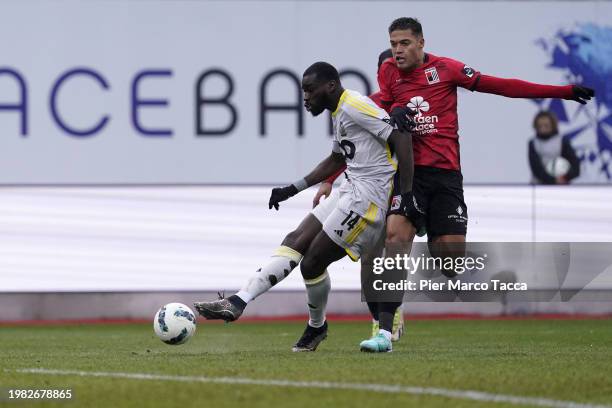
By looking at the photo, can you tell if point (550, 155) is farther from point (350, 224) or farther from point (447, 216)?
point (350, 224)

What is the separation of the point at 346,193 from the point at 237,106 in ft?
24.8

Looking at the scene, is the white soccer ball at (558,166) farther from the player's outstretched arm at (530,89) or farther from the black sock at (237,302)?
the black sock at (237,302)

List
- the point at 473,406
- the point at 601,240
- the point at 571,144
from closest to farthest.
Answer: the point at 473,406 → the point at 601,240 → the point at 571,144

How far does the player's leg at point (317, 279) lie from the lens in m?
7.46

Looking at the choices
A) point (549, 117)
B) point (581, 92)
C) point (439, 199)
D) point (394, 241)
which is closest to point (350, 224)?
point (394, 241)

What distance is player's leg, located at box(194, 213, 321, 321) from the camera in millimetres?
7059

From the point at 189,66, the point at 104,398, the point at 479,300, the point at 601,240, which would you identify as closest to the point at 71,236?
the point at 189,66

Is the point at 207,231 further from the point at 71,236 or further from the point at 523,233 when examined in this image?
the point at 523,233

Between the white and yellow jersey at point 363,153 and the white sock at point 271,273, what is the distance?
0.43m

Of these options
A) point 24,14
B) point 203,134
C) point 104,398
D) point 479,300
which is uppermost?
point 24,14

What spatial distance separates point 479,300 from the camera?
44.1 feet

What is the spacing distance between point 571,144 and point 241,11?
4.15 m

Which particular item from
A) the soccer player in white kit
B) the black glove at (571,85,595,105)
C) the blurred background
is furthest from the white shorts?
the blurred background

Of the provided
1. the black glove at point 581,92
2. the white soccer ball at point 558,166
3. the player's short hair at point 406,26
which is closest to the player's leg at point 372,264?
the player's short hair at point 406,26
